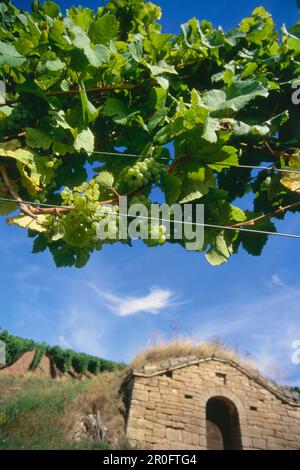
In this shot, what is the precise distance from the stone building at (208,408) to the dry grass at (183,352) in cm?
62

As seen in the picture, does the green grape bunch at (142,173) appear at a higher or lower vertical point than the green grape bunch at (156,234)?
higher

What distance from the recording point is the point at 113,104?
1786mm

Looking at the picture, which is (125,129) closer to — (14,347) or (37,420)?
(37,420)

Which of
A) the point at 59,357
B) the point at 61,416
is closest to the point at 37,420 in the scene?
the point at 61,416

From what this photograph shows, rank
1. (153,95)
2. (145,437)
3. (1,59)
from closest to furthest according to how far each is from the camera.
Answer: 1. (1,59)
2. (153,95)
3. (145,437)

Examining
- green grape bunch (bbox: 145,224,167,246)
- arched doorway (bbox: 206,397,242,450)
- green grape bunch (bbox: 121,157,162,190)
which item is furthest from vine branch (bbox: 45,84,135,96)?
arched doorway (bbox: 206,397,242,450)

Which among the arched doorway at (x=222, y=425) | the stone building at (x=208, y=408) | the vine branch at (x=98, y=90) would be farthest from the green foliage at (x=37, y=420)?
the vine branch at (x=98, y=90)

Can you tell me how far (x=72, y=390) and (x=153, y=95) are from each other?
543 inches

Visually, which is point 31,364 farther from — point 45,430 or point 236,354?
point 236,354

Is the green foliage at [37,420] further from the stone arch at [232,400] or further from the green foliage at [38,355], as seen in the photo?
the green foliage at [38,355]

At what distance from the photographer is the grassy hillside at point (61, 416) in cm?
867

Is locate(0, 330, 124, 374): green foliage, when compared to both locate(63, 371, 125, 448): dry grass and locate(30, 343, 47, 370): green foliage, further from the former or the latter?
locate(63, 371, 125, 448): dry grass
